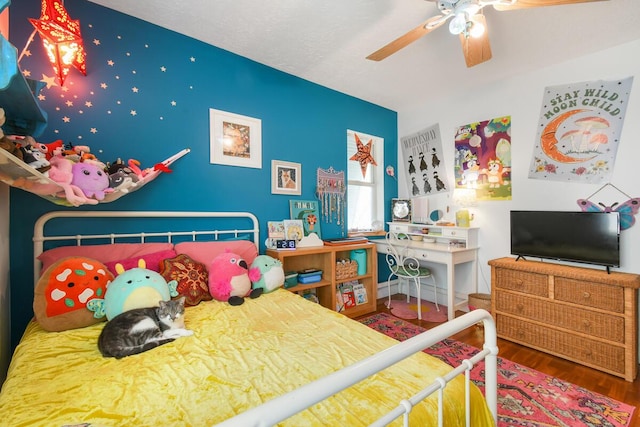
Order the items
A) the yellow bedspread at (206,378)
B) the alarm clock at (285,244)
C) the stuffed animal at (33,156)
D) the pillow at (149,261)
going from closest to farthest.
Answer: the yellow bedspread at (206,378) < the stuffed animal at (33,156) < the pillow at (149,261) < the alarm clock at (285,244)

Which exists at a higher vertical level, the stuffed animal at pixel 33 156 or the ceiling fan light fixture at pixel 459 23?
the ceiling fan light fixture at pixel 459 23

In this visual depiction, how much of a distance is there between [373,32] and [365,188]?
6.24 feet

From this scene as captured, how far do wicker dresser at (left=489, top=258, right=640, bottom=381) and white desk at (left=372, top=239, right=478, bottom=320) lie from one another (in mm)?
334

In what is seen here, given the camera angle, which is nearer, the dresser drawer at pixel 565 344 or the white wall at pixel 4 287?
the white wall at pixel 4 287

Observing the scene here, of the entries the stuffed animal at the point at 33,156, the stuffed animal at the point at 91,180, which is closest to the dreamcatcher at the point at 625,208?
the stuffed animal at the point at 91,180

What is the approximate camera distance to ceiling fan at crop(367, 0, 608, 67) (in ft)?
4.75

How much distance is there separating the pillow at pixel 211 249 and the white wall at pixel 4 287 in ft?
2.80

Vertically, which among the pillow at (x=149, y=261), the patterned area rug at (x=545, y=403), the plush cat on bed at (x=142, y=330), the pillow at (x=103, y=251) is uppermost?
the pillow at (x=103, y=251)

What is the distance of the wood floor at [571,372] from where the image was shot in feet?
5.77

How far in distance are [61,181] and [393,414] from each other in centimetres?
179

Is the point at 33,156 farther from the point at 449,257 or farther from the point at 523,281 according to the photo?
the point at 523,281

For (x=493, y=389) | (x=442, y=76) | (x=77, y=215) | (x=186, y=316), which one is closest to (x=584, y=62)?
(x=442, y=76)

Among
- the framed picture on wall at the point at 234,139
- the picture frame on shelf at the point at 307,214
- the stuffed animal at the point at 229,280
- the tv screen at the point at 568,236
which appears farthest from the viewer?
the picture frame on shelf at the point at 307,214

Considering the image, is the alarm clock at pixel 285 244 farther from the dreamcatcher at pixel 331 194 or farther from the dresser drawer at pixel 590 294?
the dresser drawer at pixel 590 294
